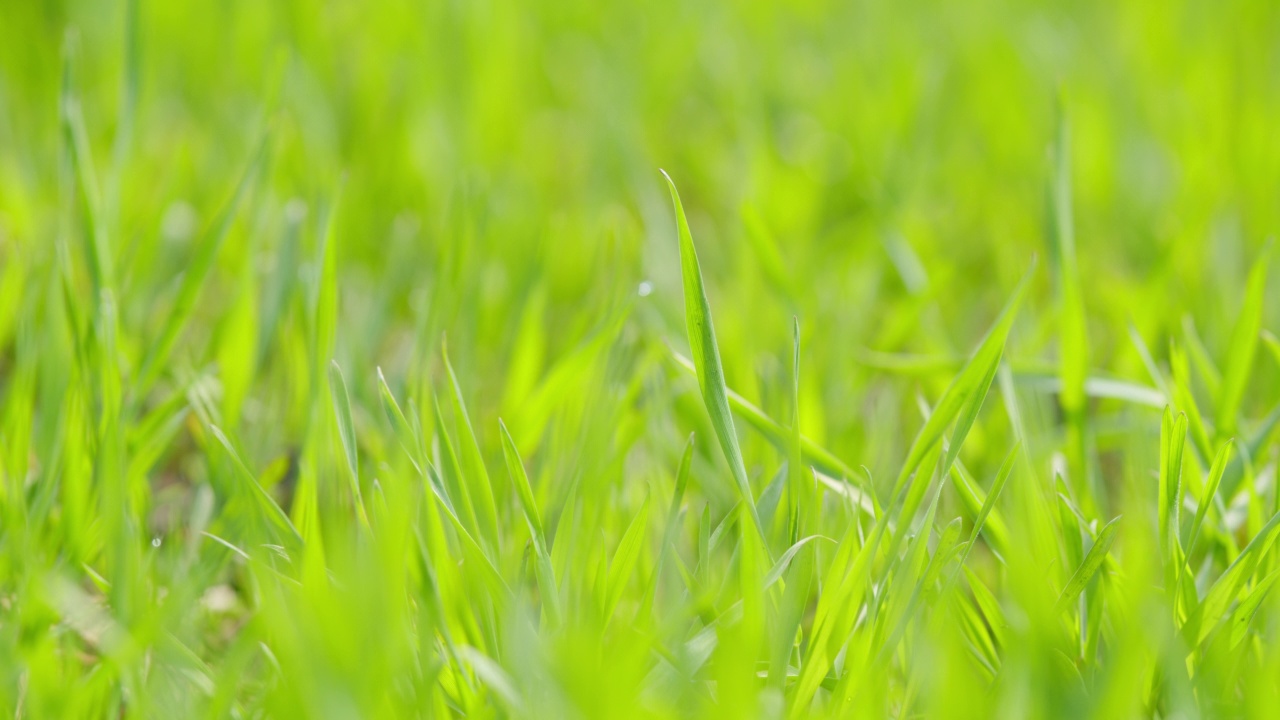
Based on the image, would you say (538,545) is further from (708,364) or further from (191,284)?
(191,284)

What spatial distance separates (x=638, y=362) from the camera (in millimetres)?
1047

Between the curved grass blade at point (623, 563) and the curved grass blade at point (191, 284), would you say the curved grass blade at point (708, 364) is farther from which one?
the curved grass blade at point (191, 284)

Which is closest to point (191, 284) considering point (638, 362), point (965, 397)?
point (638, 362)

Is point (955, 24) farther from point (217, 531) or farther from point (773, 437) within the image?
point (217, 531)

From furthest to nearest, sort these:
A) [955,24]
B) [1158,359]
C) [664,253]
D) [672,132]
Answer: [955,24], [672,132], [664,253], [1158,359]

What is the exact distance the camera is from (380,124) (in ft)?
5.05

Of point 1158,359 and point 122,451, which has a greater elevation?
point 122,451

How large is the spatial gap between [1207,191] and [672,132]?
2.64 ft

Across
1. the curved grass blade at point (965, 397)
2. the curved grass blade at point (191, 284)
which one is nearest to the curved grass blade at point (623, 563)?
the curved grass blade at point (965, 397)

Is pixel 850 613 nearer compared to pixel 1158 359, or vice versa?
pixel 850 613

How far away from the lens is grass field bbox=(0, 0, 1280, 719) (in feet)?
2.01

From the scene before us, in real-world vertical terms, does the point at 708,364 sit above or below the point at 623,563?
above

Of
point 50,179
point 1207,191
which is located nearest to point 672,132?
point 1207,191

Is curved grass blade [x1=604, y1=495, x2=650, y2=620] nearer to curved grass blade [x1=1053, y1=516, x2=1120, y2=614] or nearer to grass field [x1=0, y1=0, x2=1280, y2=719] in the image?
grass field [x1=0, y1=0, x2=1280, y2=719]
